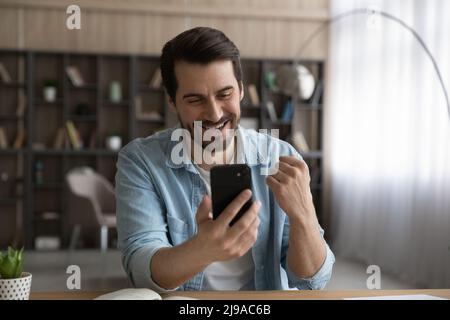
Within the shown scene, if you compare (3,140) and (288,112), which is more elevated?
(288,112)

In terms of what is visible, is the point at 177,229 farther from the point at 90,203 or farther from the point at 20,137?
the point at 20,137

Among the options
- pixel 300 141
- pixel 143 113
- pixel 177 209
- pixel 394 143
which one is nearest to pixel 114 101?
pixel 143 113

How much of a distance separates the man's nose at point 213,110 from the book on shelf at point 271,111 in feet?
13.8

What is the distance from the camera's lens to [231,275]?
36.4 inches

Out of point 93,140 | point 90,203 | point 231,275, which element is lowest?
point 90,203

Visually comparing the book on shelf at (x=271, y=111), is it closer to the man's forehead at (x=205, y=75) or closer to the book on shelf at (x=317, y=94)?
the book on shelf at (x=317, y=94)

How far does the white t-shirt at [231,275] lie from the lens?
912 millimetres

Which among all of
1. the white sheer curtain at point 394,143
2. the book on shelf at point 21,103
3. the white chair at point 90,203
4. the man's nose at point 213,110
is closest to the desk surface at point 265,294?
the man's nose at point 213,110

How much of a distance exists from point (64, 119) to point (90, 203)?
4.48 feet

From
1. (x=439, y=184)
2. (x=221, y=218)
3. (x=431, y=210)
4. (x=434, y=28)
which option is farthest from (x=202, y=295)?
(x=434, y=28)

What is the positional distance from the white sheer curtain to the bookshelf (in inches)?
33.9

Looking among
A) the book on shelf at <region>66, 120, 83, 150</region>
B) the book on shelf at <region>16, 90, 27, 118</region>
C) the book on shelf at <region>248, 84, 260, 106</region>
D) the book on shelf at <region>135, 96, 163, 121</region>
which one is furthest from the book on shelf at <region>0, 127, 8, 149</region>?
the book on shelf at <region>248, 84, 260, 106</region>
